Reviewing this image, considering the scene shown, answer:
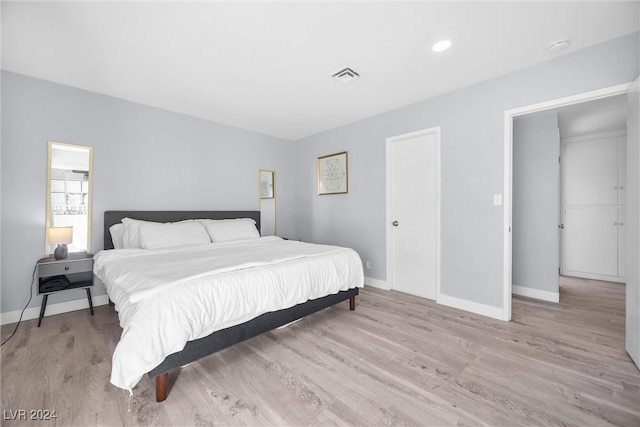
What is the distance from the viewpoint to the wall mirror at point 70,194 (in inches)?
107

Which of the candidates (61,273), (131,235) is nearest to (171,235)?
(131,235)

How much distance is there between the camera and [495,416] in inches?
53.7

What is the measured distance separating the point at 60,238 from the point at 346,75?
3.29 metres

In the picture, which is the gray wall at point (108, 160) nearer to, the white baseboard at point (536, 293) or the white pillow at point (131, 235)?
the white pillow at point (131, 235)

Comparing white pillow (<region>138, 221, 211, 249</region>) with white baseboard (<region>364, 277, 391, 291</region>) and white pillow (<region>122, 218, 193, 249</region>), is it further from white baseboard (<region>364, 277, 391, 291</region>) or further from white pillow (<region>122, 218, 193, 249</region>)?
white baseboard (<region>364, 277, 391, 291</region>)

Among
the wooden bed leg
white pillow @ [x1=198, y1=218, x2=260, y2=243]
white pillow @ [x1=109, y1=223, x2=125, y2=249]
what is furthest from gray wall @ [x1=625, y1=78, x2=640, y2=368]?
white pillow @ [x1=109, y1=223, x2=125, y2=249]

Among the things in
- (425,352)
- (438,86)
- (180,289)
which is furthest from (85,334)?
(438,86)

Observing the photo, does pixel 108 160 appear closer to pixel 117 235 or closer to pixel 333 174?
pixel 117 235

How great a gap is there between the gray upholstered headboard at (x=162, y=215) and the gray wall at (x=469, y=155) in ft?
5.84

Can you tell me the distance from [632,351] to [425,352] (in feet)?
4.66

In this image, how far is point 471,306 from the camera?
2.78m

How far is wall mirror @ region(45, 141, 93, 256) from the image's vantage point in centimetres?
271

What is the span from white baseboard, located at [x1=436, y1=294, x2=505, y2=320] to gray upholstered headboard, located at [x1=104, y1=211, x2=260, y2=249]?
9.73 feet

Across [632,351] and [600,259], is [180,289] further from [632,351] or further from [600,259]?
[600,259]
